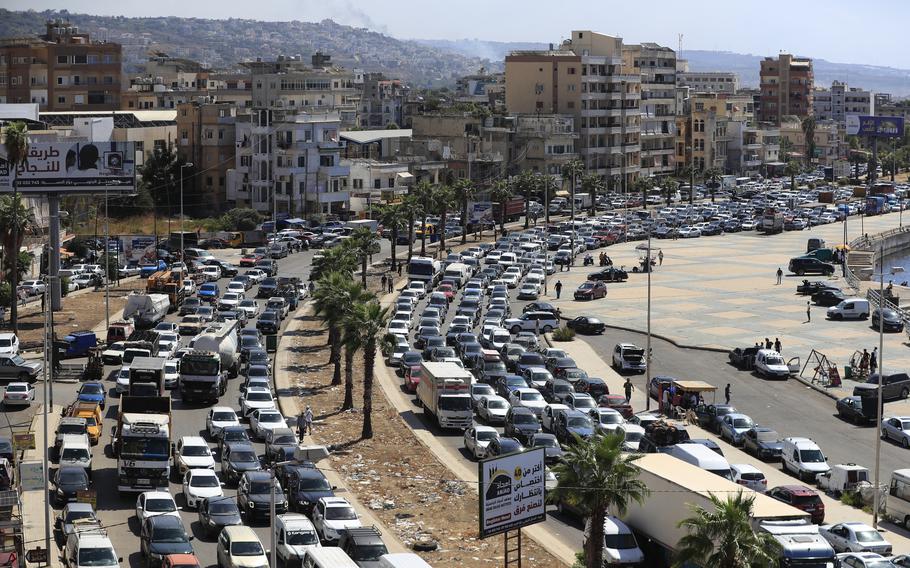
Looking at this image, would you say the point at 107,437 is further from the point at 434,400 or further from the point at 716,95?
the point at 716,95

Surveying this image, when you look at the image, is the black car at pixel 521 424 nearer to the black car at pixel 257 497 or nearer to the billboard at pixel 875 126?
the black car at pixel 257 497

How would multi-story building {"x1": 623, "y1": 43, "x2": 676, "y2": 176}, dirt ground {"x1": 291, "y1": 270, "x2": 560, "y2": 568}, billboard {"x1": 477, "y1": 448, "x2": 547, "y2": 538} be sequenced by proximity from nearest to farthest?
billboard {"x1": 477, "y1": 448, "x2": 547, "y2": 538}, dirt ground {"x1": 291, "y1": 270, "x2": 560, "y2": 568}, multi-story building {"x1": 623, "y1": 43, "x2": 676, "y2": 176}

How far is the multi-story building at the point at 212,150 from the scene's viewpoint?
131250mm

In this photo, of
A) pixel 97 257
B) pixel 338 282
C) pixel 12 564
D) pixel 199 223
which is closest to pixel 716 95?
pixel 199 223

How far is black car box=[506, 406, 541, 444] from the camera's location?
48750mm

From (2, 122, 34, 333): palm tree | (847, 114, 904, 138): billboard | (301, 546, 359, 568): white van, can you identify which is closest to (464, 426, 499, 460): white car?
(301, 546, 359, 568): white van

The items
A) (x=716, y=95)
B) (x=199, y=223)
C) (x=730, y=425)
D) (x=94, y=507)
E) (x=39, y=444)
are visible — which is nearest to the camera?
(x=94, y=507)

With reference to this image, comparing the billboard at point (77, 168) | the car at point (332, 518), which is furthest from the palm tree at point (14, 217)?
the car at point (332, 518)

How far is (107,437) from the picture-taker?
49312mm

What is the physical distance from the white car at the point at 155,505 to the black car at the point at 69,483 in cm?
315

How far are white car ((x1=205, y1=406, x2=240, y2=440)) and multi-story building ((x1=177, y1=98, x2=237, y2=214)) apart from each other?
82.3m

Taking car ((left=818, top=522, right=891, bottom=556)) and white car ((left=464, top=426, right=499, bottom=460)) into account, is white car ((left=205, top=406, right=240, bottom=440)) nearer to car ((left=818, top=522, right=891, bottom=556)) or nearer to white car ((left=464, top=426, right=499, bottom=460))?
white car ((left=464, top=426, right=499, bottom=460))

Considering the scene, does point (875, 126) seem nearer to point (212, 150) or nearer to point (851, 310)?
point (212, 150)

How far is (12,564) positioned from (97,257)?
66.3 meters
